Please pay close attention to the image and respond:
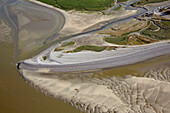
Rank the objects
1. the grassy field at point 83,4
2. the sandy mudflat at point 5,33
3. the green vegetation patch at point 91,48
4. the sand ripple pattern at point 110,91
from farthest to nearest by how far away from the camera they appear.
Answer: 1. the grassy field at point 83,4
2. the sandy mudflat at point 5,33
3. the green vegetation patch at point 91,48
4. the sand ripple pattern at point 110,91

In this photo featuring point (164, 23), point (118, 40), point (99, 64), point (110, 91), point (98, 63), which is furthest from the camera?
point (164, 23)

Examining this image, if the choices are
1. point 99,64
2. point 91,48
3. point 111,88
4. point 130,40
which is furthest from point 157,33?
point 111,88

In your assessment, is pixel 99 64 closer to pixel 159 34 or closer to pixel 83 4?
pixel 159 34

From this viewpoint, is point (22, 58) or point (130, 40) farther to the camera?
point (130, 40)

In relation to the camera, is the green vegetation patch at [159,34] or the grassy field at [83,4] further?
the grassy field at [83,4]

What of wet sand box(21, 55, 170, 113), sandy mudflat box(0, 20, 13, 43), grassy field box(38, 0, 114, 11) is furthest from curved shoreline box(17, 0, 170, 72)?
grassy field box(38, 0, 114, 11)

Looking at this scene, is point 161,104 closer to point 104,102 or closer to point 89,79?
point 104,102

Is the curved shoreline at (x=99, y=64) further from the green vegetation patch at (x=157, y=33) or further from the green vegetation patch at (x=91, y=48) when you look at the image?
the green vegetation patch at (x=157, y=33)

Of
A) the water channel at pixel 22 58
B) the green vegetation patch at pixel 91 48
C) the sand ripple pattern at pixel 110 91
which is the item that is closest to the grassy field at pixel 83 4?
the water channel at pixel 22 58

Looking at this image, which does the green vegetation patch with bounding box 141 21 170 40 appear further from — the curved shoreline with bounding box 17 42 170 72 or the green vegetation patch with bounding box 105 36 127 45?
the green vegetation patch with bounding box 105 36 127 45
